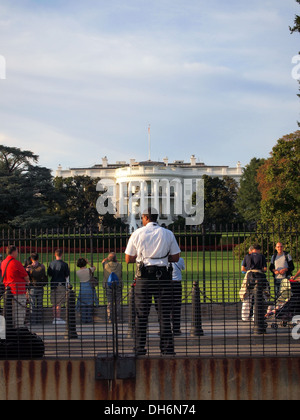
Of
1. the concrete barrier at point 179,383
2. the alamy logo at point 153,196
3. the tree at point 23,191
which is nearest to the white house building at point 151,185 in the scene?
the alamy logo at point 153,196

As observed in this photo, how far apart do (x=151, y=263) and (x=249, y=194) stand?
8321 cm

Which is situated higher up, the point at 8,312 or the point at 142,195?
the point at 142,195

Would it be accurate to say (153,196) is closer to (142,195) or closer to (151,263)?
(142,195)

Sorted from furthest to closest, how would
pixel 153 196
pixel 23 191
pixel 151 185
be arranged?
pixel 151 185 → pixel 153 196 → pixel 23 191

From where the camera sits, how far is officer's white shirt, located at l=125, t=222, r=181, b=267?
8641 millimetres

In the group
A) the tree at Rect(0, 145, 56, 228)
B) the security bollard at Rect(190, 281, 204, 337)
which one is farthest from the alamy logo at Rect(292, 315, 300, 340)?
the tree at Rect(0, 145, 56, 228)

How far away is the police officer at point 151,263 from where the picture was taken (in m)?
8.05

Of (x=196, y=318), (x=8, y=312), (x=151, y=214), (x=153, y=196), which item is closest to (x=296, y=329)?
(x=196, y=318)

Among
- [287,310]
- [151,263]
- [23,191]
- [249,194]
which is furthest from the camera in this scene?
[249,194]

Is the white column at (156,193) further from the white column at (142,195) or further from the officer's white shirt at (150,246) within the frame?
the officer's white shirt at (150,246)

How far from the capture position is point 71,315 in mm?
8375
